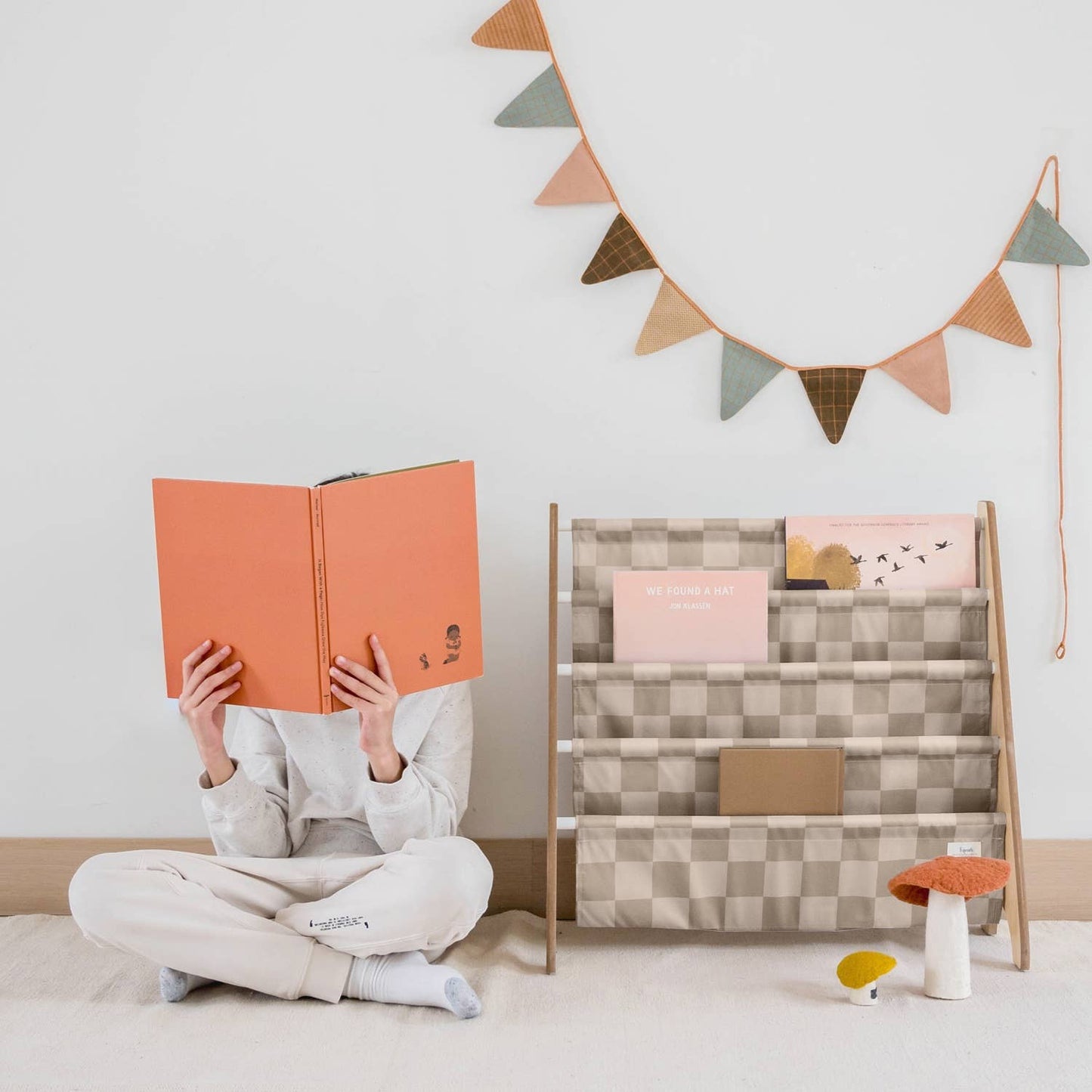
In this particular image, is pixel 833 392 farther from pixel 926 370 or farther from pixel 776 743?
pixel 776 743

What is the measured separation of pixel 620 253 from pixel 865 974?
44.0 inches

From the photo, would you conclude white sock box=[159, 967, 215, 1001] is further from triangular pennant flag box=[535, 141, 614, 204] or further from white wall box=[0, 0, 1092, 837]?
triangular pennant flag box=[535, 141, 614, 204]

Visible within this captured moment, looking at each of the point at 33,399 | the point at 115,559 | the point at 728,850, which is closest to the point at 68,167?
the point at 33,399

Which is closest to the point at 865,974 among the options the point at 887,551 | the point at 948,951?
the point at 948,951

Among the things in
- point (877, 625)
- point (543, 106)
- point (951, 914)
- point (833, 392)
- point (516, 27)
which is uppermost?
point (516, 27)

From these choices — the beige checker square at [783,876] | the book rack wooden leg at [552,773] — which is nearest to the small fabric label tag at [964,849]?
the beige checker square at [783,876]

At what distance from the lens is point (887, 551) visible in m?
1.57

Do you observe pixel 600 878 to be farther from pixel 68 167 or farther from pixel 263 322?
pixel 68 167

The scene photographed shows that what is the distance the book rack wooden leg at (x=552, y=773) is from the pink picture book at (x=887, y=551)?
0.36 meters

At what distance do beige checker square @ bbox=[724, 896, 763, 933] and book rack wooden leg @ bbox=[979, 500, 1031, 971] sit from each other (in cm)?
36

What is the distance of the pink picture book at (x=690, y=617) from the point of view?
1.55 m

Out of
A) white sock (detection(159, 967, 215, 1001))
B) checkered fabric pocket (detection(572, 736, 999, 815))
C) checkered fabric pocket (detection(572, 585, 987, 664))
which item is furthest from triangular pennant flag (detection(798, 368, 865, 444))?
white sock (detection(159, 967, 215, 1001))

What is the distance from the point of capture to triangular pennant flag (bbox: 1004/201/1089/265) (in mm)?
1651

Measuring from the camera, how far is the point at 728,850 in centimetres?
151
